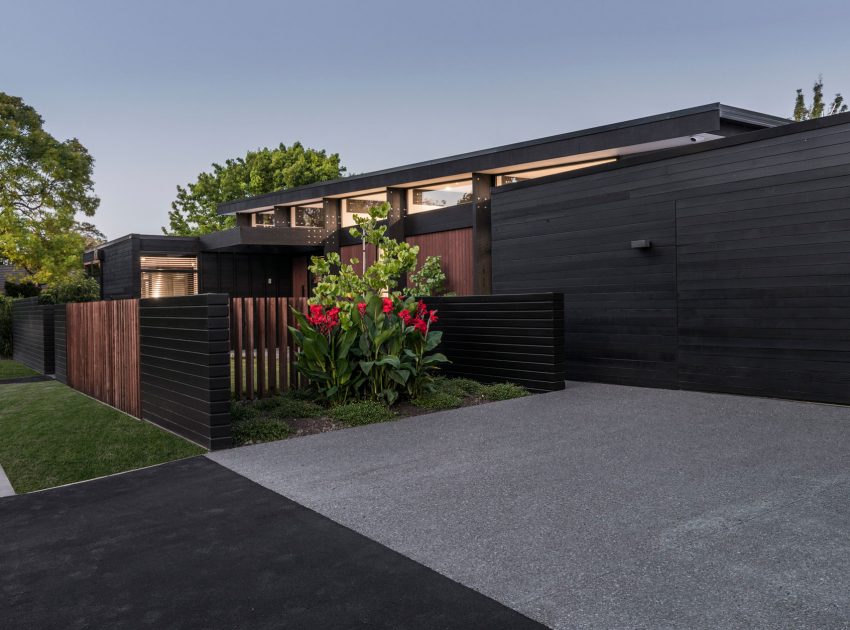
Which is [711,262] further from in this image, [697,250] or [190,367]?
[190,367]

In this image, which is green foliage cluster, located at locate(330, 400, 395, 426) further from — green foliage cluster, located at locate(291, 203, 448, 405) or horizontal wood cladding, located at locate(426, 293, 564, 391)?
horizontal wood cladding, located at locate(426, 293, 564, 391)

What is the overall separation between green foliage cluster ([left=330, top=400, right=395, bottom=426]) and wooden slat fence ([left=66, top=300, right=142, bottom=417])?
2.28 m

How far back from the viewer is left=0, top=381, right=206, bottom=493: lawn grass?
495cm

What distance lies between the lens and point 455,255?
52.5ft

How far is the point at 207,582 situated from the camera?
2840mm

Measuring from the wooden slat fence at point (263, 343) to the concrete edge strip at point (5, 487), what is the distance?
2.61 meters

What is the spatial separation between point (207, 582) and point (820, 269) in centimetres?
699

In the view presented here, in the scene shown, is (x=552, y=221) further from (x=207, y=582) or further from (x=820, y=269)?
(x=207, y=582)

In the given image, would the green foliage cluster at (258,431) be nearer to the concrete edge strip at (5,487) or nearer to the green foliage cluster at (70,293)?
the concrete edge strip at (5,487)

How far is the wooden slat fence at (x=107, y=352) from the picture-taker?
725cm

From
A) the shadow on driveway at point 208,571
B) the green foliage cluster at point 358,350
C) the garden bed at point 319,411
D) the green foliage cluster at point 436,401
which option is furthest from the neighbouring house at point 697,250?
the shadow on driveway at point 208,571

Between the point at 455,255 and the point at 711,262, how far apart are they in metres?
8.53

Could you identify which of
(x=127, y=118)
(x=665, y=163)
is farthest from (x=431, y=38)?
(x=665, y=163)

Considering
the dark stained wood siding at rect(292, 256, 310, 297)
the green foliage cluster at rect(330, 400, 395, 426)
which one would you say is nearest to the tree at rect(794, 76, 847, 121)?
the dark stained wood siding at rect(292, 256, 310, 297)
